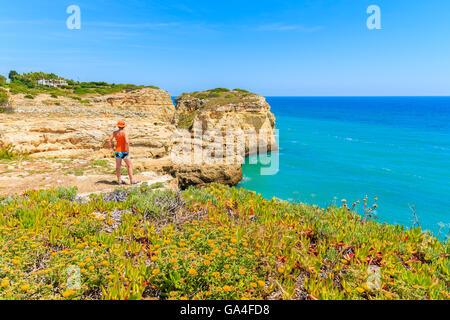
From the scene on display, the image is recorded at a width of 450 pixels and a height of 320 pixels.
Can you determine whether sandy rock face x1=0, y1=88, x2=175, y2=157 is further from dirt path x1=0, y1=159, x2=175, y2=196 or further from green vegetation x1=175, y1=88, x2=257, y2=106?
green vegetation x1=175, y1=88, x2=257, y2=106

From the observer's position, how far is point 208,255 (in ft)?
11.4

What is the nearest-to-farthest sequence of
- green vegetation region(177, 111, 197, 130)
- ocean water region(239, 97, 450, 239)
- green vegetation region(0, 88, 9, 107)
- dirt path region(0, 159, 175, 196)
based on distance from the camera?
dirt path region(0, 159, 175, 196) < green vegetation region(0, 88, 9, 107) < ocean water region(239, 97, 450, 239) < green vegetation region(177, 111, 197, 130)

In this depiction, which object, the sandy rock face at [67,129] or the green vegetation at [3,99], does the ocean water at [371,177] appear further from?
the green vegetation at [3,99]

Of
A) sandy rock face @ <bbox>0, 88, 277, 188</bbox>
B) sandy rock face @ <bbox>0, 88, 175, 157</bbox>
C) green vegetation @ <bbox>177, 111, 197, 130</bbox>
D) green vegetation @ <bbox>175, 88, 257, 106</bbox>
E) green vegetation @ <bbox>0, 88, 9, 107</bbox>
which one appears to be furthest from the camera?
green vegetation @ <bbox>175, 88, 257, 106</bbox>

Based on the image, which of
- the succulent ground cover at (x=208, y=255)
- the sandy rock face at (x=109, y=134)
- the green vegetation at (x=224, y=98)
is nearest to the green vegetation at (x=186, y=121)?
the sandy rock face at (x=109, y=134)

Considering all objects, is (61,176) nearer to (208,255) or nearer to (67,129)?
(67,129)

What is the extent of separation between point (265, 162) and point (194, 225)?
24.6m

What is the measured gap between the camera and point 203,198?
6344 millimetres

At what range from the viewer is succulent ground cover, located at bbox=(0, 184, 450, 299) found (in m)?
Result: 3.01

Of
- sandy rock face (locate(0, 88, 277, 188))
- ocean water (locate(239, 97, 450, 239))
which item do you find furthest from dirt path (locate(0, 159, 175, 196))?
ocean water (locate(239, 97, 450, 239))

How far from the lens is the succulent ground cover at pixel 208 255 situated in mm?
3012

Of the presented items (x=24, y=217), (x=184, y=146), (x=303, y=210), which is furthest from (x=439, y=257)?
(x=184, y=146)

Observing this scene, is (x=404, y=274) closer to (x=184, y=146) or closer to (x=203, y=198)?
(x=203, y=198)

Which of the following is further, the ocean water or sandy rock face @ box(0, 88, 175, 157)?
the ocean water
